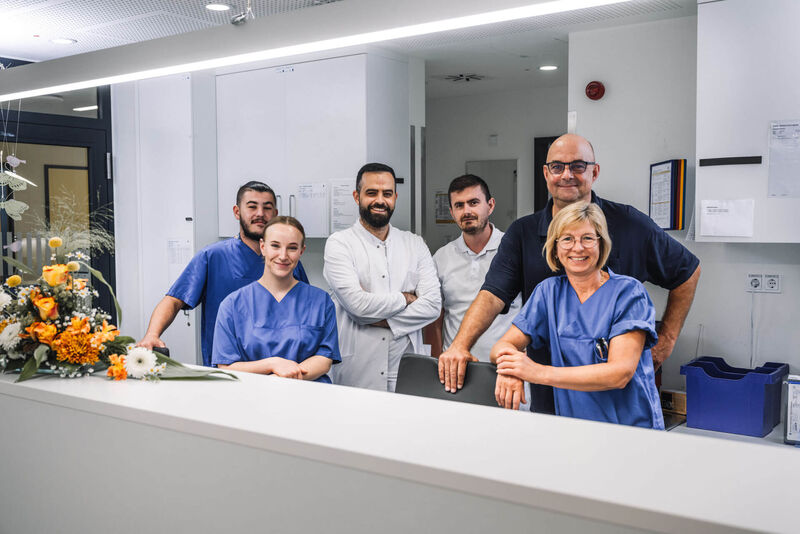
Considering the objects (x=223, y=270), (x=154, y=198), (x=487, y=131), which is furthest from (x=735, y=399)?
(x=487, y=131)

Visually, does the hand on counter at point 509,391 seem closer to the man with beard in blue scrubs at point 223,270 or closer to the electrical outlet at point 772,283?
the man with beard in blue scrubs at point 223,270

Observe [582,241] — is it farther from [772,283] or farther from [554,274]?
[772,283]

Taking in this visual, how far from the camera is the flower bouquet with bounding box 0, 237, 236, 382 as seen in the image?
1860 millimetres

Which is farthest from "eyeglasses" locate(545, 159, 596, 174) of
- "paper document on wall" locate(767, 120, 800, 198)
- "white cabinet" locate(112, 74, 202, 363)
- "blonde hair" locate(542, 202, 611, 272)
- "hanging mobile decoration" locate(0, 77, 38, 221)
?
"hanging mobile decoration" locate(0, 77, 38, 221)

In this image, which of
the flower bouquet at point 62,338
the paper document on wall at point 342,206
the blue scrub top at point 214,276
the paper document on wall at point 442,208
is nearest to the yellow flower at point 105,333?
the flower bouquet at point 62,338

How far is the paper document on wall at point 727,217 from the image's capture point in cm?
273

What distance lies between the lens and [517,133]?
5855mm

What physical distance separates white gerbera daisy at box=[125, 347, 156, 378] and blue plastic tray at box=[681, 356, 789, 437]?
1992 mm

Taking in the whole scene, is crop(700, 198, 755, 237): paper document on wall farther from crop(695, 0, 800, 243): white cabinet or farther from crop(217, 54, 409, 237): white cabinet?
crop(217, 54, 409, 237): white cabinet

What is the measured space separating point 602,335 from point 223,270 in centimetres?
169

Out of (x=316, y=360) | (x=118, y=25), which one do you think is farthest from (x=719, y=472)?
(x=118, y=25)

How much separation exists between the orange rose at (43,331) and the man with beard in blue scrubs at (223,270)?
938mm

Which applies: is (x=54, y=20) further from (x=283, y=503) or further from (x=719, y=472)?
(x=719, y=472)

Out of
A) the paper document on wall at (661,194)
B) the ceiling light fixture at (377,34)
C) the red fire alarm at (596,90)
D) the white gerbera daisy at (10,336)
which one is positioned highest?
the red fire alarm at (596,90)
